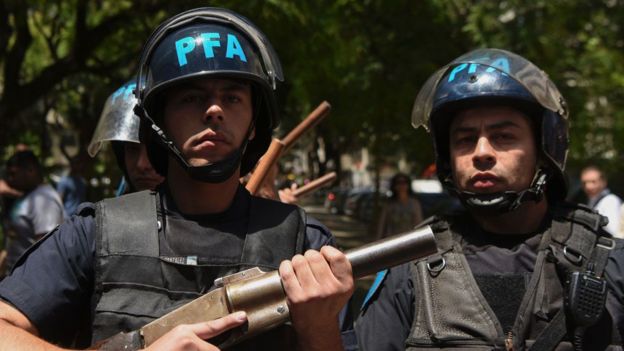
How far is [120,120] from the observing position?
344 cm

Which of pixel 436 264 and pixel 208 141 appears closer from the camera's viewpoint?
pixel 208 141

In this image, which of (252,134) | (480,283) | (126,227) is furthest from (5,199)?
(480,283)

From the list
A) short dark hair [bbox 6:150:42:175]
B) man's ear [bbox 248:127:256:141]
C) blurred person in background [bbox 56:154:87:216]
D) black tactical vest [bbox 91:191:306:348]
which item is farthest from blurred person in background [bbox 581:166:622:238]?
black tactical vest [bbox 91:191:306:348]

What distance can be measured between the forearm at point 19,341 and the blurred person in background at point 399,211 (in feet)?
33.2

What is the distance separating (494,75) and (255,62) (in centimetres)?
84

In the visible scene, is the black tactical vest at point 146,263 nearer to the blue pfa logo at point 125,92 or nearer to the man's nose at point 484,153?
the man's nose at point 484,153

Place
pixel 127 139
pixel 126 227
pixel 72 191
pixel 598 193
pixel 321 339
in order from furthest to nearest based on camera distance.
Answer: pixel 72 191 < pixel 598 193 < pixel 127 139 < pixel 126 227 < pixel 321 339

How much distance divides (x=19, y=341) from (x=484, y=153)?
4.74 feet

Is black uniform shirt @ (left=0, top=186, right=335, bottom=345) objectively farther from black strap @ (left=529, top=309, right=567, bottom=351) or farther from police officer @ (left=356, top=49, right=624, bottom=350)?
black strap @ (left=529, top=309, right=567, bottom=351)

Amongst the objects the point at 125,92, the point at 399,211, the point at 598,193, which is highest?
the point at 125,92

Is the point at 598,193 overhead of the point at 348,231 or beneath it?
overhead

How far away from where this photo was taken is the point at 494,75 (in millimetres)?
2627

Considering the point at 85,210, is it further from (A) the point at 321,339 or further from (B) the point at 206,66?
(A) the point at 321,339

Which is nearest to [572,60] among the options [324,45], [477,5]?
[477,5]
